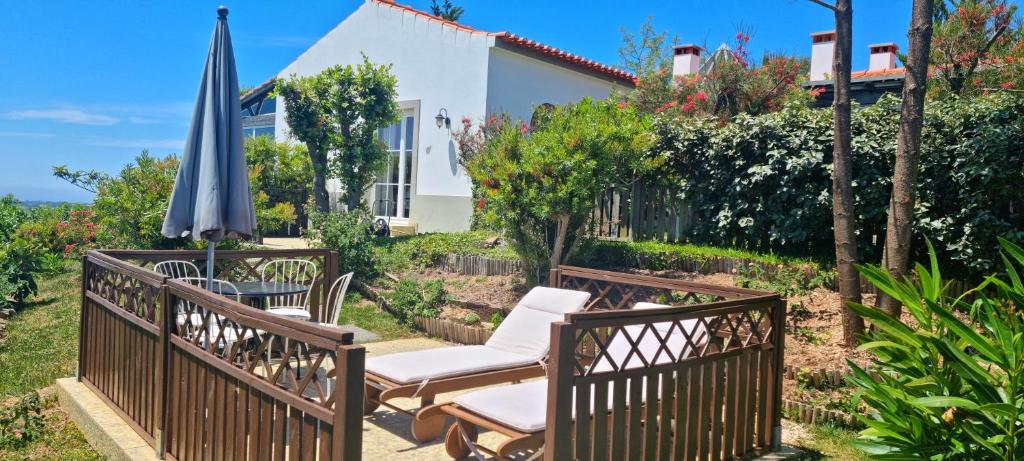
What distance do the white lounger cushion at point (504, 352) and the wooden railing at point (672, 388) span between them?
0.69 m

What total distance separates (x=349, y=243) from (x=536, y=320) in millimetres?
5591

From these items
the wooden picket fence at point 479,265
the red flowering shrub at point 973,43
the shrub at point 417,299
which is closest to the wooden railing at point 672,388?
the shrub at point 417,299

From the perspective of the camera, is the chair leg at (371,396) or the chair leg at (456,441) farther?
the chair leg at (371,396)

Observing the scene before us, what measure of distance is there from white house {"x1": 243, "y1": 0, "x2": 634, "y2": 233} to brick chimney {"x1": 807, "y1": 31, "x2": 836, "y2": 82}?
4546 mm

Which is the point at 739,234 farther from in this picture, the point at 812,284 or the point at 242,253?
the point at 242,253

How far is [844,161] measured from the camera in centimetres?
624

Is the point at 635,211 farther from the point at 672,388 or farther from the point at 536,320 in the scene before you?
the point at 672,388

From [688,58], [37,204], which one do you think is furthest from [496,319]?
[37,204]

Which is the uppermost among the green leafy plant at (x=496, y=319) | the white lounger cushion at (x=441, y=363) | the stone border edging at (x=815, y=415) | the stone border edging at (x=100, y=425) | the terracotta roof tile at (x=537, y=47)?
the terracotta roof tile at (x=537, y=47)

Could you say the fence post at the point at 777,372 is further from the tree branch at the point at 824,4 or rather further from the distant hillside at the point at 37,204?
the distant hillside at the point at 37,204

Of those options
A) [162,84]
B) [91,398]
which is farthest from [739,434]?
[162,84]

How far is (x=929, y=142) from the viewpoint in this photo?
762 centimetres

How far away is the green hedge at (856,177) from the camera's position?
23.4 feet

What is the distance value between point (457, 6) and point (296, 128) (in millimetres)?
29622
